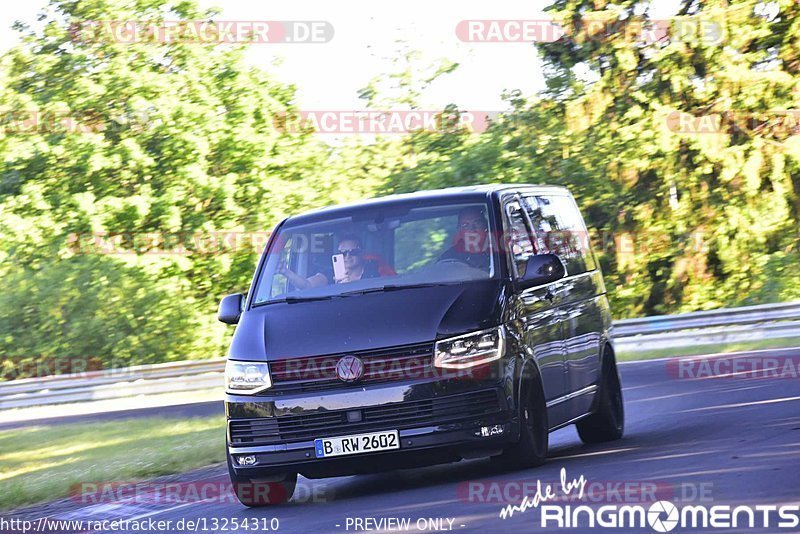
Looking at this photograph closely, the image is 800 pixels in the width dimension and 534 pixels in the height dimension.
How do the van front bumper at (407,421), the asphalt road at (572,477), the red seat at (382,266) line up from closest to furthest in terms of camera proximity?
the asphalt road at (572,477) < the van front bumper at (407,421) < the red seat at (382,266)

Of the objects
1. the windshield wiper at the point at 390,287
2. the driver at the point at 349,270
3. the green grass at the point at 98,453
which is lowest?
the green grass at the point at 98,453

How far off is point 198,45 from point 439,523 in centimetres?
3493

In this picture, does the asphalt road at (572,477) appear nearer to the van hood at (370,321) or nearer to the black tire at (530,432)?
the black tire at (530,432)

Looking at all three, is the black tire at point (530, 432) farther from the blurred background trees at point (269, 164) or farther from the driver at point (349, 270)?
the blurred background trees at point (269, 164)

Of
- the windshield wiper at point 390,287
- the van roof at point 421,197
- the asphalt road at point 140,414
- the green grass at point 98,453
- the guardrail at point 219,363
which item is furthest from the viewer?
the guardrail at point 219,363

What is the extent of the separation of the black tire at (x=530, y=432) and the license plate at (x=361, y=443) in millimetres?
759

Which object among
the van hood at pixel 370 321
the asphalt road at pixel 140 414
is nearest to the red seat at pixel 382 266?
the van hood at pixel 370 321

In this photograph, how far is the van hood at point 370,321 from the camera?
909cm

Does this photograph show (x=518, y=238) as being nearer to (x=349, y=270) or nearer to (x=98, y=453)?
(x=349, y=270)

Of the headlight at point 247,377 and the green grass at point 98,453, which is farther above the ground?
the headlight at point 247,377

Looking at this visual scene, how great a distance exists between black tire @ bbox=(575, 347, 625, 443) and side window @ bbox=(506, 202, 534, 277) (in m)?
1.74

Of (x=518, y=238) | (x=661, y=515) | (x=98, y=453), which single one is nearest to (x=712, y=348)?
(x=98, y=453)

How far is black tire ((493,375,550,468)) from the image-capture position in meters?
9.30

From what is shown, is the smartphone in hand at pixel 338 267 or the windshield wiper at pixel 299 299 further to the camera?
the smartphone in hand at pixel 338 267
